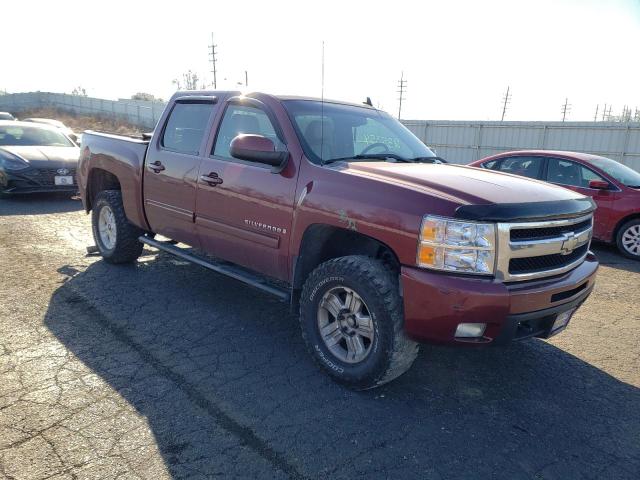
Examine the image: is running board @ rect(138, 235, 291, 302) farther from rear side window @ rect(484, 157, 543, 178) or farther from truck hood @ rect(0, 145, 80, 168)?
rear side window @ rect(484, 157, 543, 178)

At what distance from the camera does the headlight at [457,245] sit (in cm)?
276

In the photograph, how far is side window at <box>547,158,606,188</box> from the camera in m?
7.68

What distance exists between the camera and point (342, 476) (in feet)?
8.08

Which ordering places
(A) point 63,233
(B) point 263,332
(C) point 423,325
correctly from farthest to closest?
(A) point 63,233, (B) point 263,332, (C) point 423,325

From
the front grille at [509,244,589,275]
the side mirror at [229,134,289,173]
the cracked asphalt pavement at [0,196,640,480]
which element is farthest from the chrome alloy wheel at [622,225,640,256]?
the side mirror at [229,134,289,173]

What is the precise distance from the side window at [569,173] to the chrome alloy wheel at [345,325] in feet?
19.5

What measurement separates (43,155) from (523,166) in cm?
888

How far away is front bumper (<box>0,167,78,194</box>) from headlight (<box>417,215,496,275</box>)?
8.69 m

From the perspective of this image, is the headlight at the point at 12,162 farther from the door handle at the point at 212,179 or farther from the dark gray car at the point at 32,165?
the door handle at the point at 212,179

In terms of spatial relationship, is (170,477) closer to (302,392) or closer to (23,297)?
(302,392)

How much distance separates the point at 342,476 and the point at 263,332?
6.00ft

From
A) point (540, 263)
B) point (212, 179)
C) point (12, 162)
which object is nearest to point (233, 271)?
point (212, 179)

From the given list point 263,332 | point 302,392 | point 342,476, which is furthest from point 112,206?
point 342,476

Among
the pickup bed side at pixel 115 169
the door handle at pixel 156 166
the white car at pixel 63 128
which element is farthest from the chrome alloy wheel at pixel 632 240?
the white car at pixel 63 128
